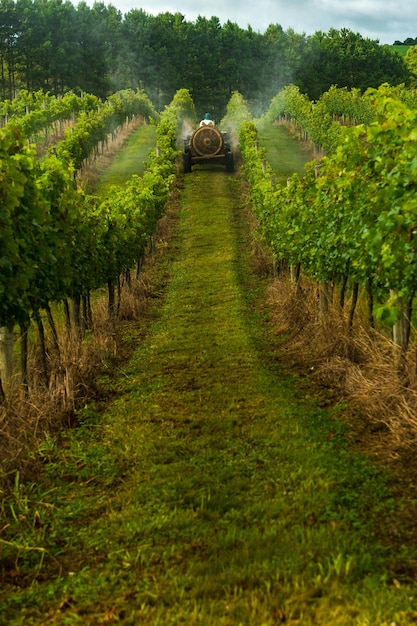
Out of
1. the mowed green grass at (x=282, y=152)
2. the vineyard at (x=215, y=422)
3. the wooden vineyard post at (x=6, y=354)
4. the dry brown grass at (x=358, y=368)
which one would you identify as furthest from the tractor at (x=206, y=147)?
the wooden vineyard post at (x=6, y=354)

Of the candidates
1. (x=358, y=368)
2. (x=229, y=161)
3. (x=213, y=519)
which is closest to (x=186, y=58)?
(x=229, y=161)

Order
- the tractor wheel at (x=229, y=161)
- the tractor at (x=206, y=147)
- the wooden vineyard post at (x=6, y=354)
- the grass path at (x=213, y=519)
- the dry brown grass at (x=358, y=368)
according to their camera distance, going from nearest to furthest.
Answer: the grass path at (x=213, y=519)
the dry brown grass at (x=358, y=368)
the wooden vineyard post at (x=6, y=354)
the tractor at (x=206, y=147)
the tractor wheel at (x=229, y=161)

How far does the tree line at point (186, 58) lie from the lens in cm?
6209

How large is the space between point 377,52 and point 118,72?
29.5 meters

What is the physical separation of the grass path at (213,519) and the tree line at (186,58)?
59.7 metres

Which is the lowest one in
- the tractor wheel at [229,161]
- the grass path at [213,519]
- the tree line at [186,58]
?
the grass path at [213,519]

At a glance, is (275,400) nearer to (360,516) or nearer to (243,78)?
(360,516)

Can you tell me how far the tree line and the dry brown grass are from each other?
56097 millimetres

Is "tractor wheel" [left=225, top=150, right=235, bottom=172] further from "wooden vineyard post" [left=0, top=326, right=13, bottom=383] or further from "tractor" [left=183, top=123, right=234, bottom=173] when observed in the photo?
"wooden vineyard post" [left=0, top=326, right=13, bottom=383]

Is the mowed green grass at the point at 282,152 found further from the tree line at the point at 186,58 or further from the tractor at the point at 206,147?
the tree line at the point at 186,58

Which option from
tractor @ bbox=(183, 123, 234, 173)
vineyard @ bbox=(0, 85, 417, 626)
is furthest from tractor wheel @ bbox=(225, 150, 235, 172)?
vineyard @ bbox=(0, 85, 417, 626)

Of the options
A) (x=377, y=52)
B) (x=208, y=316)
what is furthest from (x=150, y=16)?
(x=208, y=316)

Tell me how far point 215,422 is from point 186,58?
70.5 metres

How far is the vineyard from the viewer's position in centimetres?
401
